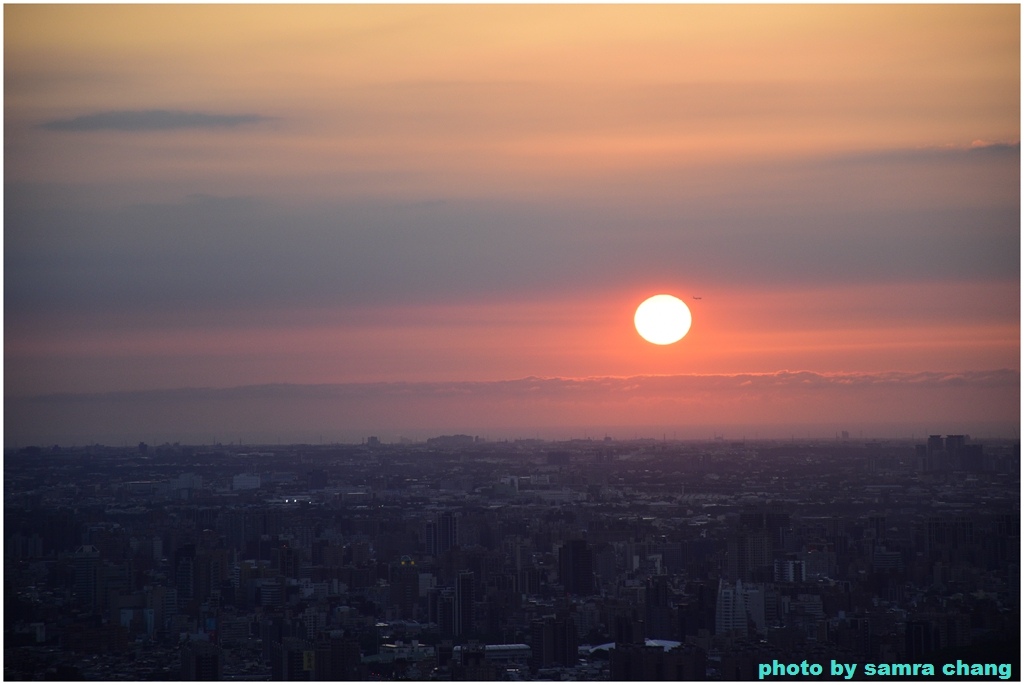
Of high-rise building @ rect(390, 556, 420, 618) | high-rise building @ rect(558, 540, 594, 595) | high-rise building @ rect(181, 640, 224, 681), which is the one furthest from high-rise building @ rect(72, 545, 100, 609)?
high-rise building @ rect(558, 540, 594, 595)

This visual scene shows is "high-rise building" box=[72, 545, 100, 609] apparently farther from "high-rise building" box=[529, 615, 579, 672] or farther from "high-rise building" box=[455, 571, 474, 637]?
"high-rise building" box=[529, 615, 579, 672]

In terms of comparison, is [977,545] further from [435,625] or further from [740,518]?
[435,625]

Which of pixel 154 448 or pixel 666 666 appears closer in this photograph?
pixel 666 666

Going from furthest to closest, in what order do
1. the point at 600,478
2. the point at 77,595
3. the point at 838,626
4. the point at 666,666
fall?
the point at 600,478 < the point at 77,595 < the point at 838,626 < the point at 666,666

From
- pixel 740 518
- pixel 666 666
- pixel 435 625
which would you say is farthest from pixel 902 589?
pixel 435 625

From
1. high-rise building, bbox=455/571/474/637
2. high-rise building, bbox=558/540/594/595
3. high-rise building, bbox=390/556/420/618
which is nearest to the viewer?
high-rise building, bbox=455/571/474/637

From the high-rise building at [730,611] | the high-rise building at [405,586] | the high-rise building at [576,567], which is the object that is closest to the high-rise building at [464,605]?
the high-rise building at [405,586]

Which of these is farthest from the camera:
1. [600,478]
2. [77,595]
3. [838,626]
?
[600,478]

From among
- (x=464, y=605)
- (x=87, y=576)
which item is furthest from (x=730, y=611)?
(x=87, y=576)
